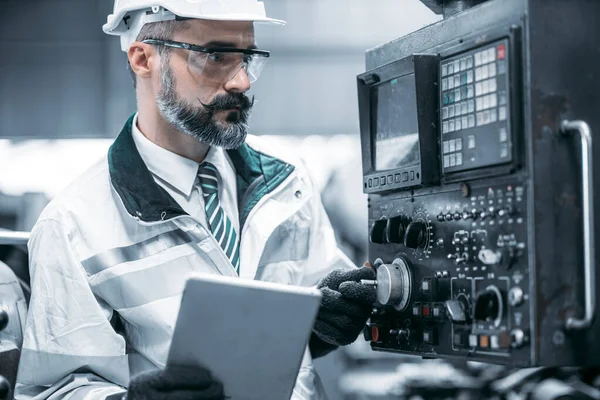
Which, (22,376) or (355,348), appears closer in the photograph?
(22,376)

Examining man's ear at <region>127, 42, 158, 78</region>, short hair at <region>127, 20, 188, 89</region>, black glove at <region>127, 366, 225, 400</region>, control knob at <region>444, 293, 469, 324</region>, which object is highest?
short hair at <region>127, 20, 188, 89</region>

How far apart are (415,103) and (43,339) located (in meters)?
1.04

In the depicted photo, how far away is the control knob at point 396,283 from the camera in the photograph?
1762mm

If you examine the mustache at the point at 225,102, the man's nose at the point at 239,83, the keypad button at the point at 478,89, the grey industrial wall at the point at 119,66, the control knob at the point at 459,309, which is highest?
the grey industrial wall at the point at 119,66

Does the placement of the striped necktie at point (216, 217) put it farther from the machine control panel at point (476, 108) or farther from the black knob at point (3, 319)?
the machine control panel at point (476, 108)

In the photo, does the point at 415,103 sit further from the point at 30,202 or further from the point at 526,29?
the point at 30,202

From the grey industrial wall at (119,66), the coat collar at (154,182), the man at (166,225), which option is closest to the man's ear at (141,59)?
the man at (166,225)

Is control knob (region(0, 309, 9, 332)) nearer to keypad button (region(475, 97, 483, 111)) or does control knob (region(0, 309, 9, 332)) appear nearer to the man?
the man

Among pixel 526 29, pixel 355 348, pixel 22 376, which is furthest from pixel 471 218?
pixel 355 348

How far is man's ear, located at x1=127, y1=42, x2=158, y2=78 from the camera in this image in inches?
87.2

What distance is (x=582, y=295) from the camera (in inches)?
55.4

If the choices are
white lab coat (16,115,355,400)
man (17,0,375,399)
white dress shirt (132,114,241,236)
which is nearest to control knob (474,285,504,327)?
man (17,0,375,399)

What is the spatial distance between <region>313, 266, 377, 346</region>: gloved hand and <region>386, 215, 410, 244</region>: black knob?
15 centimetres

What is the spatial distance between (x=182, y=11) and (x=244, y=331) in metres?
0.91
